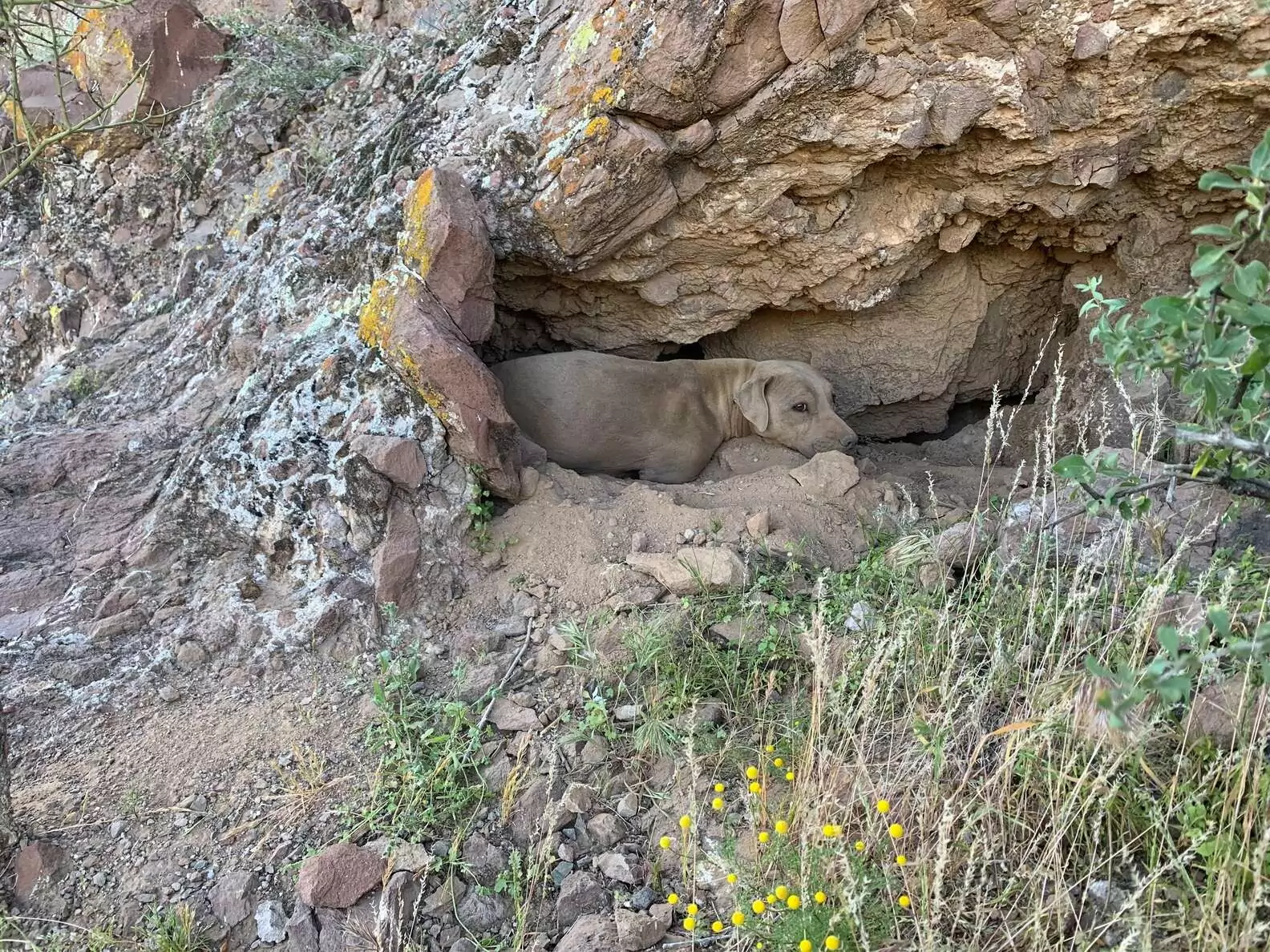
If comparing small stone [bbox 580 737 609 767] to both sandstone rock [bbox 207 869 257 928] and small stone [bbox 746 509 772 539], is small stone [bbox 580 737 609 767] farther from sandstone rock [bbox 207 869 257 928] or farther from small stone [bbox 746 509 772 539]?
small stone [bbox 746 509 772 539]

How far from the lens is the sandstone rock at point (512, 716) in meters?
2.93

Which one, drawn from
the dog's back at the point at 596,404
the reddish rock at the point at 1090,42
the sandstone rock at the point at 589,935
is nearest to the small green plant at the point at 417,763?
the sandstone rock at the point at 589,935

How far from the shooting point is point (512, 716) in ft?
9.75

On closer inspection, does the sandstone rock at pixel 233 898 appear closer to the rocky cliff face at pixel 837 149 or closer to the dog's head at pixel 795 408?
the rocky cliff face at pixel 837 149

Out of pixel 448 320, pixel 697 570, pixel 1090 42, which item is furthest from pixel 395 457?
pixel 1090 42

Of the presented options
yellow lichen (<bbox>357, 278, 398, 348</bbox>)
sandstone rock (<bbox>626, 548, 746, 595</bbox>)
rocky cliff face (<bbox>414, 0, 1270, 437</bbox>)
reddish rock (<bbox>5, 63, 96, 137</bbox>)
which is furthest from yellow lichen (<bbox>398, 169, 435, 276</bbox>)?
reddish rock (<bbox>5, 63, 96, 137</bbox>)

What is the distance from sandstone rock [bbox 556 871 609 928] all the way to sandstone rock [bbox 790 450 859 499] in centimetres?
224

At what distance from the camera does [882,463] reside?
5.20 metres

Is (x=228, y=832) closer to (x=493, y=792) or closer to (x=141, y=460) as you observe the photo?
(x=493, y=792)

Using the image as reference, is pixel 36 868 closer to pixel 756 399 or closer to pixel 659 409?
pixel 659 409

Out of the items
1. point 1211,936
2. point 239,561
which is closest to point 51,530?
point 239,561

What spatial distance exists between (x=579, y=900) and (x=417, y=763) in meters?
0.71

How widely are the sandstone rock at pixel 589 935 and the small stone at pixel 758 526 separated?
6.06 feet

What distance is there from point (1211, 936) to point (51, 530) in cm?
457
